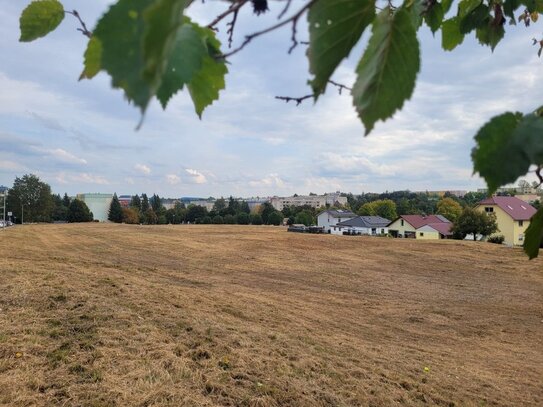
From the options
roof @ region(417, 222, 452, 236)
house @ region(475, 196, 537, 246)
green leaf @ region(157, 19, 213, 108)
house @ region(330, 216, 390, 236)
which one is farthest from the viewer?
house @ region(330, 216, 390, 236)

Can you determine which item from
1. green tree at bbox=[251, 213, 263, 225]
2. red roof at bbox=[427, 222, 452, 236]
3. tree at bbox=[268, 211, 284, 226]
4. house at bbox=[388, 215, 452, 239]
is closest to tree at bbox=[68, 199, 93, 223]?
green tree at bbox=[251, 213, 263, 225]

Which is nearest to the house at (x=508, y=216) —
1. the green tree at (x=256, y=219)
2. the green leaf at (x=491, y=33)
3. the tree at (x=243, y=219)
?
the green tree at (x=256, y=219)

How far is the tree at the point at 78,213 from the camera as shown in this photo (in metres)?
53.0

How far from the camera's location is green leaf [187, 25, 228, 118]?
455mm

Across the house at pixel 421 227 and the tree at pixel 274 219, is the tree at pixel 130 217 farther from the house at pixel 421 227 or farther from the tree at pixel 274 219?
the house at pixel 421 227

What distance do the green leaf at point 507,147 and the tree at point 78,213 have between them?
195 feet

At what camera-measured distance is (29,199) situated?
48.2m

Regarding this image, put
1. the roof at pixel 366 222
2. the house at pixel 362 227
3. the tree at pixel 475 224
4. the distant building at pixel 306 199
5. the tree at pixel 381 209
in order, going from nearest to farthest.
→ the tree at pixel 475 224 < the house at pixel 362 227 < the roof at pixel 366 222 < the tree at pixel 381 209 < the distant building at pixel 306 199

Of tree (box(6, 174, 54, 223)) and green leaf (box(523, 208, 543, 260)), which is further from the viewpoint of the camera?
tree (box(6, 174, 54, 223))

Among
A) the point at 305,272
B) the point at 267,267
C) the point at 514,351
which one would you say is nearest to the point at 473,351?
the point at 514,351

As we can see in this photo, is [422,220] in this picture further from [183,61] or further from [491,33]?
[183,61]

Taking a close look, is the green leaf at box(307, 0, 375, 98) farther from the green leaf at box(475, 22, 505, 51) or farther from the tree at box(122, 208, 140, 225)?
the tree at box(122, 208, 140, 225)

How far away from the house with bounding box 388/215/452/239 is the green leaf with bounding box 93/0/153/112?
137ft

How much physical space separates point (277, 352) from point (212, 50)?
20.1ft
